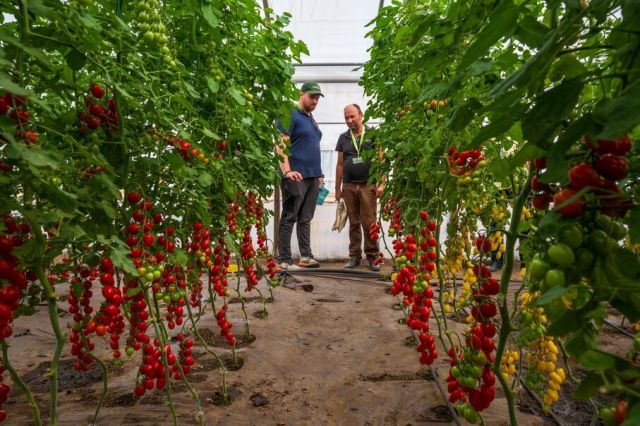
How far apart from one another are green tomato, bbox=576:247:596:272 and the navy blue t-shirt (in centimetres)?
408

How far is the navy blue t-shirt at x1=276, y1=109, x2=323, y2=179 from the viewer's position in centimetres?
444

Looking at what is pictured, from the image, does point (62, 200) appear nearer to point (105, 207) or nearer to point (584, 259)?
point (105, 207)

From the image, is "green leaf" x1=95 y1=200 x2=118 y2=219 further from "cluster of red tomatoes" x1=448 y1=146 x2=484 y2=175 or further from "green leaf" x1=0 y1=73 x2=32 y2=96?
"cluster of red tomatoes" x1=448 y1=146 x2=484 y2=175

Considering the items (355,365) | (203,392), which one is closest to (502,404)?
(355,365)

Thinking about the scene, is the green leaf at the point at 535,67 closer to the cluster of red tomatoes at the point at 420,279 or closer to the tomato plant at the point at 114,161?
the tomato plant at the point at 114,161

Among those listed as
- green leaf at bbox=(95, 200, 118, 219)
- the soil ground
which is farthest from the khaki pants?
green leaf at bbox=(95, 200, 118, 219)

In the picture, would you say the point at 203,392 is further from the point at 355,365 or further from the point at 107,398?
the point at 355,365

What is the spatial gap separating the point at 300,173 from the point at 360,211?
0.85m

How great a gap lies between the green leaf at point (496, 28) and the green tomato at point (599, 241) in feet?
0.78

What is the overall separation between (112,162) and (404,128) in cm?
128

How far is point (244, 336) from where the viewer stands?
2.54m

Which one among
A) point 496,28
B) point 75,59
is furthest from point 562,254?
point 75,59

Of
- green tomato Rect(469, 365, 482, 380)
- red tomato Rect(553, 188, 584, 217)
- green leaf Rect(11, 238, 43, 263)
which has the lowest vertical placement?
green tomato Rect(469, 365, 482, 380)

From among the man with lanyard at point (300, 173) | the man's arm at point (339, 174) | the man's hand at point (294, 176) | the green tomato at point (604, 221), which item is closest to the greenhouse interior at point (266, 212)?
the green tomato at point (604, 221)
